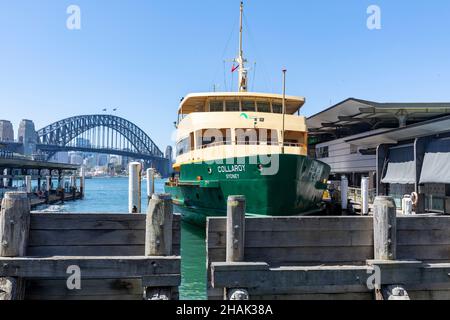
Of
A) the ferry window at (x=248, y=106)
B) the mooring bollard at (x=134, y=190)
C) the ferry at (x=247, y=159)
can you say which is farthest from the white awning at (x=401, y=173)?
the mooring bollard at (x=134, y=190)

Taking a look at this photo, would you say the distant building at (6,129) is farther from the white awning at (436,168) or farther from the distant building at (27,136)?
the white awning at (436,168)

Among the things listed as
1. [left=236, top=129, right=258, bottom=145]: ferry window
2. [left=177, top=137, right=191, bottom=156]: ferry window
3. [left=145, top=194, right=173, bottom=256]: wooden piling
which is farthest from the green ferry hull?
[left=145, top=194, right=173, bottom=256]: wooden piling

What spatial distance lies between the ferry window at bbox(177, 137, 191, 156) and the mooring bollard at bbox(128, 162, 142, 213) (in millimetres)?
5890

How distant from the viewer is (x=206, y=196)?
16344mm

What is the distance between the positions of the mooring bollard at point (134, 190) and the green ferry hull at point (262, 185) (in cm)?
355

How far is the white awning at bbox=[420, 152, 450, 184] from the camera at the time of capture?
14852mm

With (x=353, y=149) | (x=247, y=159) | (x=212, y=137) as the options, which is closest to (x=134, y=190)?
(x=247, y=159)

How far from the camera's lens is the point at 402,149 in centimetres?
1884

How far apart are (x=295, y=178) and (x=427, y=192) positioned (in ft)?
25.3

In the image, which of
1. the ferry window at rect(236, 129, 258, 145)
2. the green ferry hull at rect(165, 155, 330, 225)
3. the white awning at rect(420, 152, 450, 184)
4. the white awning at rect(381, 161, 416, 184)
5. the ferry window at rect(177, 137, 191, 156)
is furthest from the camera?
the ferry window at rect(177, 137, 191, 156)

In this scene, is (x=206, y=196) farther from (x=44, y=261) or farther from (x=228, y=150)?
(x=44, y=261)

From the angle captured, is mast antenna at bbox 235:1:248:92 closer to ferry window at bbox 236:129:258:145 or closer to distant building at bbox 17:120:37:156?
ferry window at bbox 236:129:258:145

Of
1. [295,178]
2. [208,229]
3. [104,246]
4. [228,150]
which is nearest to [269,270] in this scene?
[208,229]
